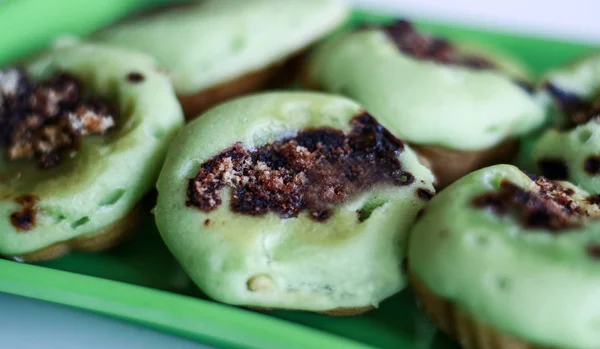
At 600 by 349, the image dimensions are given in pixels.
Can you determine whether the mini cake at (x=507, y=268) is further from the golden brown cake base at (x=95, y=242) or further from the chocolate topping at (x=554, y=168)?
the golden brown cake base at (x=95, y=242)

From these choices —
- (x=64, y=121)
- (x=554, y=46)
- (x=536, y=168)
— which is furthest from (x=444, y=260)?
(x=554, y=46)

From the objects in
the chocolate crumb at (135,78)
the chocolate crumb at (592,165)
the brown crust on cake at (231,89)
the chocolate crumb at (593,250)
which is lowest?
the brown crust on cake at (231,89)

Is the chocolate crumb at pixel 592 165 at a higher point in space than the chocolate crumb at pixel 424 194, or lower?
lower

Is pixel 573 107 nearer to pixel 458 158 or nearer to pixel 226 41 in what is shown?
pixel 458 158

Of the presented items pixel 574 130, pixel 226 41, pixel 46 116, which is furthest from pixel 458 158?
pixel 46 116

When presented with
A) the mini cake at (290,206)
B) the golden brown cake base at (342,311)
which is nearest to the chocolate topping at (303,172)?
the mini cake at (290,206)

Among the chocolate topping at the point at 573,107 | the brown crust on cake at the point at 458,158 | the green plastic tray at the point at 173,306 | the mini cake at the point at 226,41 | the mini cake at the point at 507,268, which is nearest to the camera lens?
the mini cake at the point at 507,268

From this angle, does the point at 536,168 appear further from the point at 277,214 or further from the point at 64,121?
the point at 64,121
